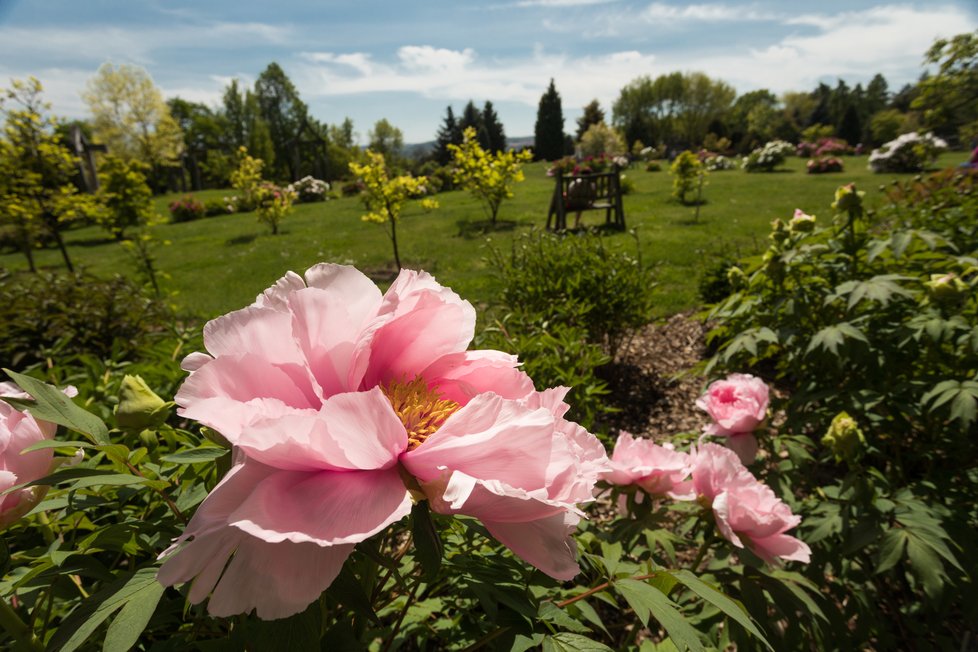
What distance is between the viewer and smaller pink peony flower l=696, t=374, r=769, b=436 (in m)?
1.58

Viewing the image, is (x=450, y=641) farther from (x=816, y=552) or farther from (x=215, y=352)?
(x=816, y=552)

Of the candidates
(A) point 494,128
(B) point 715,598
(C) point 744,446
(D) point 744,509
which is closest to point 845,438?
(C) point 744,446

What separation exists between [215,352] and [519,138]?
192 metres

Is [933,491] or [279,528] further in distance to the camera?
[933,491]

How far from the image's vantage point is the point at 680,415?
3.91 metres

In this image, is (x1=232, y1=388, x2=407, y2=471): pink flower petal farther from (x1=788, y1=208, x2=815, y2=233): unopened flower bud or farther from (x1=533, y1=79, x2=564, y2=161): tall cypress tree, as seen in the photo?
(x1=533, y1=79, x2=564, y2=161): tall cypress tree

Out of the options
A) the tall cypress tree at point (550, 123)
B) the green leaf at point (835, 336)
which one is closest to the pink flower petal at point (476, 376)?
the green leaf at point (835, 336)

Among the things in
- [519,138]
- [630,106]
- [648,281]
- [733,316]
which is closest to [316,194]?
[648,281]

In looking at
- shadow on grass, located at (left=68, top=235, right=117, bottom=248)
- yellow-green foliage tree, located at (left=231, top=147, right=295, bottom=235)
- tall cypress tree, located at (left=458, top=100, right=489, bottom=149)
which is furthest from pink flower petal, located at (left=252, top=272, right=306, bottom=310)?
tall cypress tree, located at (left=458, top=100, right=489, bottom=149)

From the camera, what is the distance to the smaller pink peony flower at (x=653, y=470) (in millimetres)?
1180

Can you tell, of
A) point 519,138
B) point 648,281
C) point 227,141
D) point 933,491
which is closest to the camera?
point 933,491

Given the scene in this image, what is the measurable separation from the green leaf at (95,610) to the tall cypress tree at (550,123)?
156ft

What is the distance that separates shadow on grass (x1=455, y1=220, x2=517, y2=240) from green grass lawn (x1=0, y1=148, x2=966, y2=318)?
31 millimetres

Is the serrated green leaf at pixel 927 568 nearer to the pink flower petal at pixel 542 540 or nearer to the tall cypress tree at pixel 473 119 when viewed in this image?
the pink flower petal at pixel 542 540
